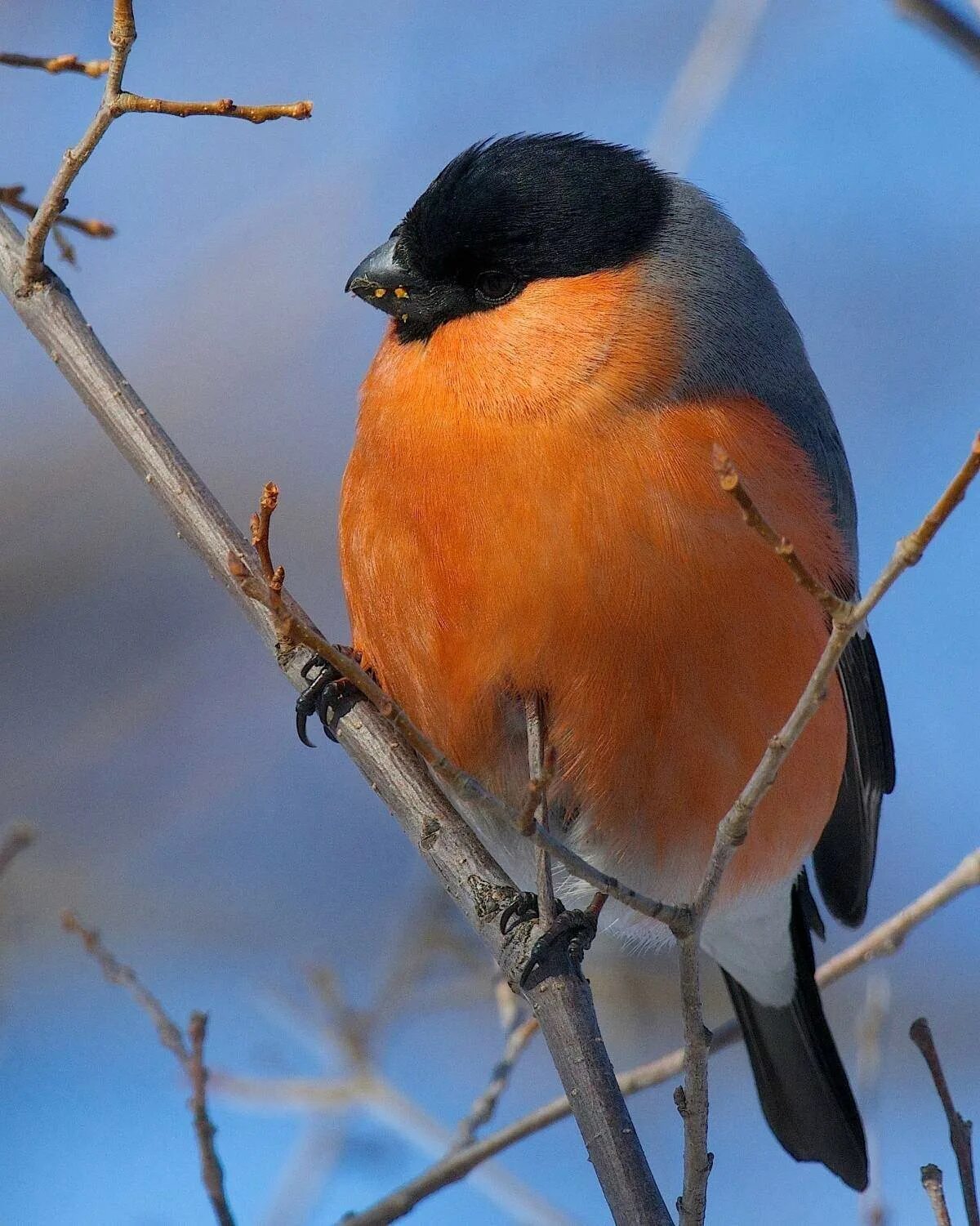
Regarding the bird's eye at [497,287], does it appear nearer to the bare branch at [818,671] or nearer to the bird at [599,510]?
the bird at [599,510]

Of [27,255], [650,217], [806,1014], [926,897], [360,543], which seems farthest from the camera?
[806,1014]

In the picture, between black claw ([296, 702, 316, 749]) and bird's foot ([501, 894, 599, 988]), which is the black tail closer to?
bird's foot ([501, 894, 599, 988])

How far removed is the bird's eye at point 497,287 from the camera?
3.58 metres

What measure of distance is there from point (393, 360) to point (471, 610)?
773 millimetres

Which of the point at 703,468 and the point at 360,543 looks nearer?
the point at 703,468

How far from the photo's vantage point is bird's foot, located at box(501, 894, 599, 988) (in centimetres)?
279

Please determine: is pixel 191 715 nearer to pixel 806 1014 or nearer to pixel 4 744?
pixel 4 744

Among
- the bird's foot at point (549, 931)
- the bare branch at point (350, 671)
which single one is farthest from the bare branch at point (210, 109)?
the bird's foot at point (549, 931)

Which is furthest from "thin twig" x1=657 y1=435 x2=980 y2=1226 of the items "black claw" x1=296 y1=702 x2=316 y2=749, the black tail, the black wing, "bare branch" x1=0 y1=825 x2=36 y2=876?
the black tail

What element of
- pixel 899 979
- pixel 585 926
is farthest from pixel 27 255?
pixel 899 979

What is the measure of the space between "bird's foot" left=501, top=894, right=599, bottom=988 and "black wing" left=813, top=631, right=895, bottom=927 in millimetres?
1295

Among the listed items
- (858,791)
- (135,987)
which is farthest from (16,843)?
(858,791)

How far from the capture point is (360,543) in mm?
3496

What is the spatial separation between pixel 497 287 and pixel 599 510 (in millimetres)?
744
